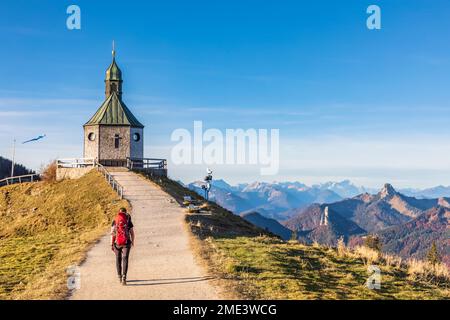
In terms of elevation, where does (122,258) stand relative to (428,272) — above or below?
above

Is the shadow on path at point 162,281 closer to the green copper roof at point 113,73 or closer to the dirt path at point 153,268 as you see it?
the dirt path at point 153,268

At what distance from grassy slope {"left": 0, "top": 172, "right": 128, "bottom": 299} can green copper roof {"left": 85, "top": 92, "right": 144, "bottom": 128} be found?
8.26m

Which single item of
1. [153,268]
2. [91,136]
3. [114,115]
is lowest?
[153,268]

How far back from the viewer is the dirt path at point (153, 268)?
15.6m

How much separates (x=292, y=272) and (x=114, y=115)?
143 feet

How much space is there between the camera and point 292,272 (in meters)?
19.8

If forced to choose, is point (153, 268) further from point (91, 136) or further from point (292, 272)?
point (91, 136)

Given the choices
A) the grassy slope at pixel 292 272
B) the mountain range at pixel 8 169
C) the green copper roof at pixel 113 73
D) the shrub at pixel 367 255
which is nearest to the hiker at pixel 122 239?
the grassy slope at pixel 292 272

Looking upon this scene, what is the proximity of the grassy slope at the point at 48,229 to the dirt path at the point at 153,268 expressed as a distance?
89 centimetres

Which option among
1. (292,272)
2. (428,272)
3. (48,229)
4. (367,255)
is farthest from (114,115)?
(292,272)

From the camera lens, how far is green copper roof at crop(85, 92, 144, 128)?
194ft

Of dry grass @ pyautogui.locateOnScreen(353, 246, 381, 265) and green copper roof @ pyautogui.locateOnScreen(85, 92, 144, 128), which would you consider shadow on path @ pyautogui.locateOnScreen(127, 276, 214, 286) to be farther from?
green copper roof @ pyautogui.locateOnScreen(85, 92, 144, 128)

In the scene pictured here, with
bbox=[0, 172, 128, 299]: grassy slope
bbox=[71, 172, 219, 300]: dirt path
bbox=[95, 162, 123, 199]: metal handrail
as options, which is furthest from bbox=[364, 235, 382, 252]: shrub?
bbox=[0, 172, 128, 299]: grassy slope

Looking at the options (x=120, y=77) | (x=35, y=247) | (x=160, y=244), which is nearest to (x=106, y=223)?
(x=35, y=247)
